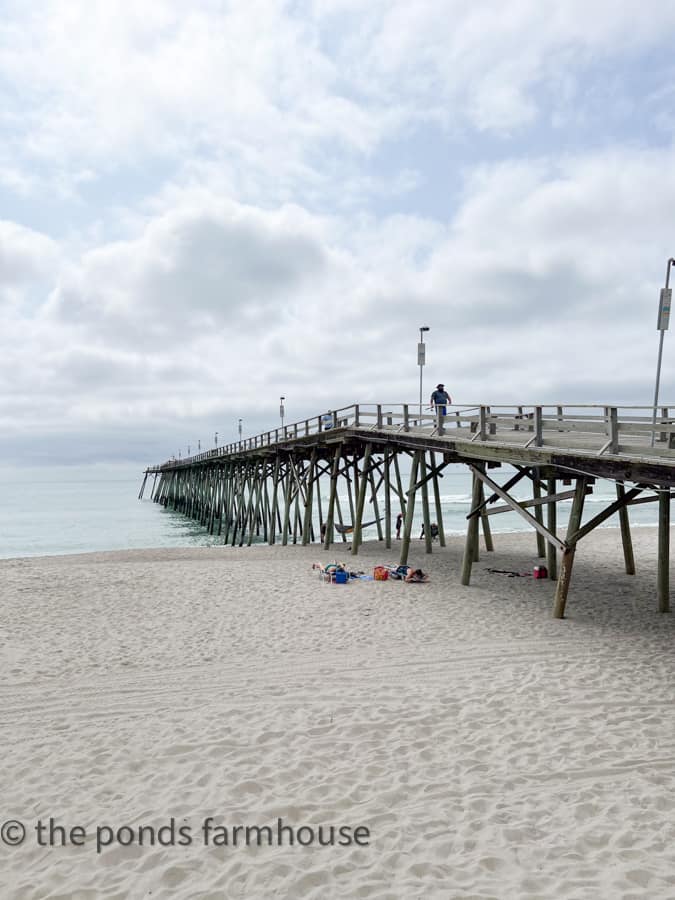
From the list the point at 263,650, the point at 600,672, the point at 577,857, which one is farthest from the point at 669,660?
the point at 263,650

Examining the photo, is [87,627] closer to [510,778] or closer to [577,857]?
[510,778]

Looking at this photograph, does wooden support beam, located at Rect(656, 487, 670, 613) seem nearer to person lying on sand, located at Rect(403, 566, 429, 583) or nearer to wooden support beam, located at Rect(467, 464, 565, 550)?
wooden support beam, located at Rect(467, 464, 565, 550)

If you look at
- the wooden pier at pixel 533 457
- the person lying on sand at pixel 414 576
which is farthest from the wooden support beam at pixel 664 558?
the person lying on sand at pixel 414 576

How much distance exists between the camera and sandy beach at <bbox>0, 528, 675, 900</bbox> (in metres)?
3.87

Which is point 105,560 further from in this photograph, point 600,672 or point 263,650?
point 600,672

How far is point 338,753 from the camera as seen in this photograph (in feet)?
17.6

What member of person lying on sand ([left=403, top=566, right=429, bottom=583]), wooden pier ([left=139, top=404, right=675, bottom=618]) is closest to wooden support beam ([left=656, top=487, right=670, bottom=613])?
wooden pier ([left=139, top=404, right=675, bottom=618])

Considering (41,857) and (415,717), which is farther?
(415,717)

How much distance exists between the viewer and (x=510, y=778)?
16.1 ft

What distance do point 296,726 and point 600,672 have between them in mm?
4021

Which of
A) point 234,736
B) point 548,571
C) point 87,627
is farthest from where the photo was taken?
point 548,571

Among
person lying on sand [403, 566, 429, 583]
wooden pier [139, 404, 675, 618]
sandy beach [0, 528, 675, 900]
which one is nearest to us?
sandy beach [0, 528, 675, 900]

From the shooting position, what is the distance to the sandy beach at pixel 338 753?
12.7 ft

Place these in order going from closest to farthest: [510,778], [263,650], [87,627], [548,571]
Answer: [510,778] → [263,650] → [87,627] → [548,571]
